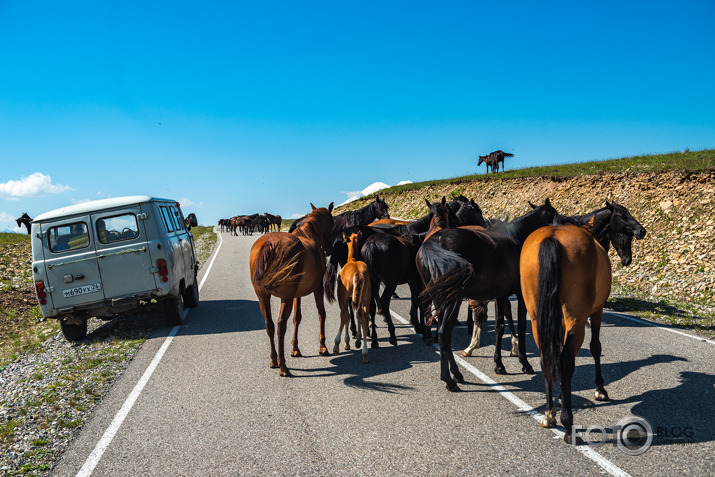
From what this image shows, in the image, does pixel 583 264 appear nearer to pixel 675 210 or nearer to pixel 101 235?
pixel 101 235

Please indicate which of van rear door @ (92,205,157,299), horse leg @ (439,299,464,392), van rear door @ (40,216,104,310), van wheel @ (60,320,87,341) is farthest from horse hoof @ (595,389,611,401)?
Result: van wheel @ (60,320,87,341)

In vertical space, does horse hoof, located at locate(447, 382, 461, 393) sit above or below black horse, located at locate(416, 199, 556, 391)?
below

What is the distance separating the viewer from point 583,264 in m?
4.29

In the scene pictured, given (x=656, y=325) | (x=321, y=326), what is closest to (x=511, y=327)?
(x=321, y=326)

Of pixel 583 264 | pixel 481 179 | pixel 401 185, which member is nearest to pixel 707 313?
pixel 583 264

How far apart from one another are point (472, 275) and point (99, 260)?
707cm

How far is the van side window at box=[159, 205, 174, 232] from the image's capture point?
31.9ft

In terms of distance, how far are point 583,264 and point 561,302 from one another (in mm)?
429

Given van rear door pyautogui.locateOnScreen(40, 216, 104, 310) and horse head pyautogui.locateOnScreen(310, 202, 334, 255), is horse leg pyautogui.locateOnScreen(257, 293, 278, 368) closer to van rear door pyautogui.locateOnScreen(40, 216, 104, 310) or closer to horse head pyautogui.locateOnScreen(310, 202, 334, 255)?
horse head pyautogui.locateOnScreen(310, 202, 334, 255)

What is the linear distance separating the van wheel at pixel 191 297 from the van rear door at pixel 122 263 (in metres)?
2.37

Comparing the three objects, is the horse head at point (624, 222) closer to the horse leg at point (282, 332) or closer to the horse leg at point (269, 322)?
the horse leg at point (282, 332)

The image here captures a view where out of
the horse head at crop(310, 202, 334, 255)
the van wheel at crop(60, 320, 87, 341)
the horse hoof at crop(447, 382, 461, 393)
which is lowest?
the horse hoof at crop(447, 382, 461, 393)

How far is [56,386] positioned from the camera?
603 cm

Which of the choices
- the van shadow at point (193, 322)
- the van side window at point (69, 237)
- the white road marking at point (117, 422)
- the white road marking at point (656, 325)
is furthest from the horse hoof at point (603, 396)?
the van side window at point (69, 237)
